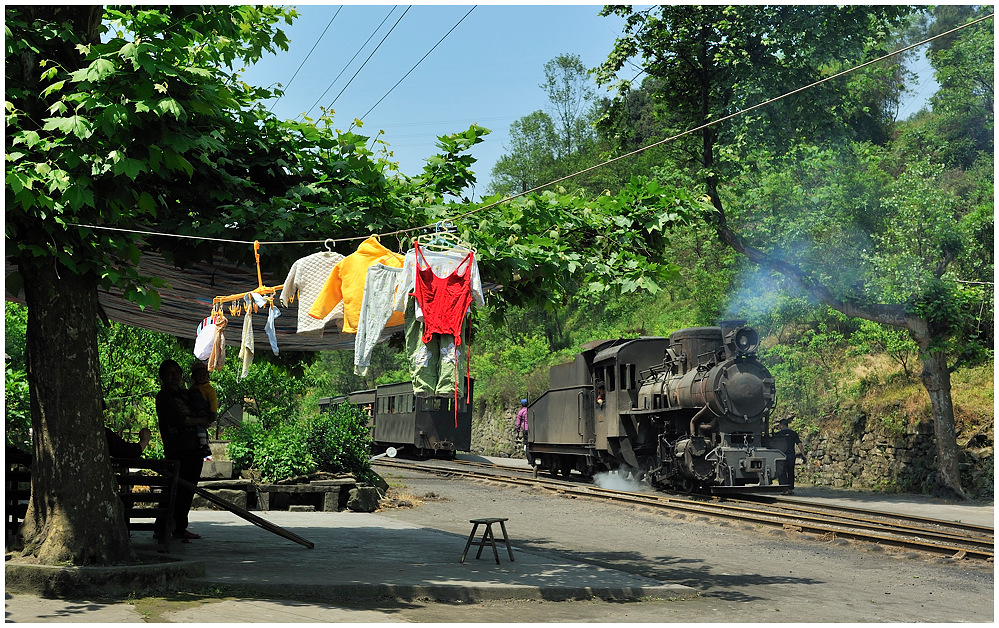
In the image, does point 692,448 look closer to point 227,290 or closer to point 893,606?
point 893,606

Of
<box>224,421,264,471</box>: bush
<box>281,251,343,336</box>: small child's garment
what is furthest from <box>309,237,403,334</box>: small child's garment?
<box>224,421,264,471</box>: bush

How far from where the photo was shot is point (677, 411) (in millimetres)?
19453

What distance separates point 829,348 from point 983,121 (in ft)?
89.8

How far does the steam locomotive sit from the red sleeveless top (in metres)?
10.7

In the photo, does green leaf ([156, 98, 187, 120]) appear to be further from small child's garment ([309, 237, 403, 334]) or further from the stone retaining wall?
the stone retaining wall

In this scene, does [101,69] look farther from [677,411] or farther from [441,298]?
[677,411]

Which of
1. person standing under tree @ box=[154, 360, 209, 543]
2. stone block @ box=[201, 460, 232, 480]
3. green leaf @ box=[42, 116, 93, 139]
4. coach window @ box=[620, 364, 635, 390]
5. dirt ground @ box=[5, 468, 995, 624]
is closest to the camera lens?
green leaf @ box=[42, 116, 93, 139]

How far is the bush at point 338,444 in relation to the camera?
17.1 m

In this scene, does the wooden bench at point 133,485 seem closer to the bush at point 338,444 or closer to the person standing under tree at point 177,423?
the person standing under tree at point 177,423

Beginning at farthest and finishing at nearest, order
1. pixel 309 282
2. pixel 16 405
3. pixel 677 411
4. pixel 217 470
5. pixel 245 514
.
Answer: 1. pixel 677 411
2. pixel 16 405
3. pixel 217 470
4. pixel 245 514
5. pixel 309 282

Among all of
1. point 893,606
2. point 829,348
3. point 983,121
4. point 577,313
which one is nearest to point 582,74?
point 577,313

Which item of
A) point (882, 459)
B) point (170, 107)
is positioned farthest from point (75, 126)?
point (882, 459)

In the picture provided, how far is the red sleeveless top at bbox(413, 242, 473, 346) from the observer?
783 centimetres

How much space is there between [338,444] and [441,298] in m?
9.96
